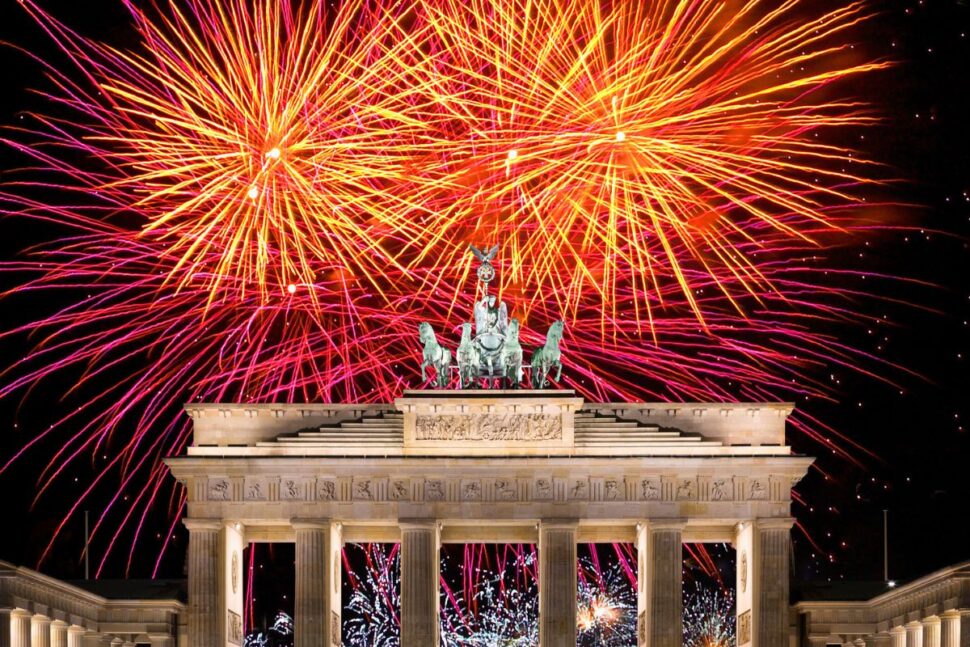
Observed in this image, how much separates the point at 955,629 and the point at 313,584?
24.9 m

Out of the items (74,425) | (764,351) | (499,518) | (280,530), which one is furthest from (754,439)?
(74,425)

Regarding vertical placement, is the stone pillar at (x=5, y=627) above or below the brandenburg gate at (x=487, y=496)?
below

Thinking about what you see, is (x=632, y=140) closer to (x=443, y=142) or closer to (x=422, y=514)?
(x=443, y=142)

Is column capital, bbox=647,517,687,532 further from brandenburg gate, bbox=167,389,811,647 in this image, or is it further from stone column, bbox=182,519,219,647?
stone column, bbox=182,519,219,647

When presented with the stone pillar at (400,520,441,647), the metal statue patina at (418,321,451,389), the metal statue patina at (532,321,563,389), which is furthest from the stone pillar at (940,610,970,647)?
the metal statue patina at (418,321,451,389)

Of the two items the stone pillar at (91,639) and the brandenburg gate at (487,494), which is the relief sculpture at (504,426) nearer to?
the brandenburg gate at (487,494)

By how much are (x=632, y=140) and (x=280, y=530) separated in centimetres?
2253

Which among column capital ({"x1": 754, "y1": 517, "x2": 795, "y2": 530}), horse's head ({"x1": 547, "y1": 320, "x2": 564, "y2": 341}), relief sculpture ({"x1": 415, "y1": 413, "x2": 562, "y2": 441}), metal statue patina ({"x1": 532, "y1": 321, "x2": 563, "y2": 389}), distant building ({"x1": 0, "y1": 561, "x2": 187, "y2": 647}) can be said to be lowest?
distant building ({"x1": 0, "y1": 561, "x2": 187, "y2": 647})

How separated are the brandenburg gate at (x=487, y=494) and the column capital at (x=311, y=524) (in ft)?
0.18

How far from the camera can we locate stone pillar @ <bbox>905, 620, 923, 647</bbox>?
8362 centimetres

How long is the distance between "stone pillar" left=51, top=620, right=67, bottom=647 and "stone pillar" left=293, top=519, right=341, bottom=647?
9175mm

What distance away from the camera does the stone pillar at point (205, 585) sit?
89.5 m

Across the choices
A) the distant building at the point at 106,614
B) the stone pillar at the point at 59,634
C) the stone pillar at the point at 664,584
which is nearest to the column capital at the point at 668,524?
the stone pillar at the point at 664,584

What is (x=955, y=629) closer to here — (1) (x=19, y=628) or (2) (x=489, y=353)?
(2) (x=489, y=353)
